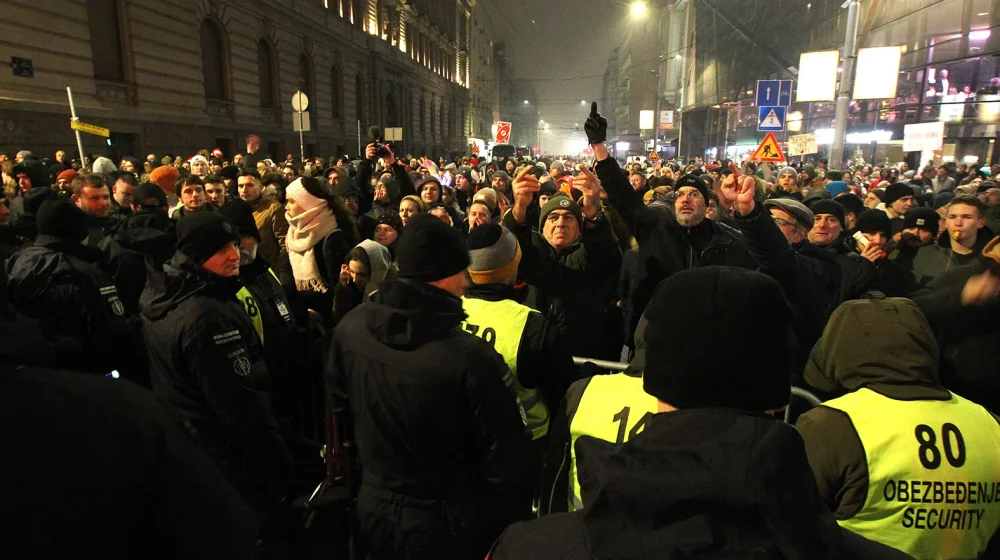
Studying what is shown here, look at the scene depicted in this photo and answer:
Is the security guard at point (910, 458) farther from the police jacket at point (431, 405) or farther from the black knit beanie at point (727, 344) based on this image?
the police jacket at point (431, 405)

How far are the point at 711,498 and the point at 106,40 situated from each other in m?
20.8

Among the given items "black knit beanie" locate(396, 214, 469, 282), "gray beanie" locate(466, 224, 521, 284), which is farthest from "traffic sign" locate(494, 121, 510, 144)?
"black knit beanie" locate(396, 214, 469, 282)

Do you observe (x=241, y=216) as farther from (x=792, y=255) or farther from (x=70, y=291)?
(x=792, y=255)

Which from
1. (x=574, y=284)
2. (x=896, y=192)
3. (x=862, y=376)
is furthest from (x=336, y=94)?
(x=862, y=376)

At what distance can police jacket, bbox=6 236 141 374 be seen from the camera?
3602mm

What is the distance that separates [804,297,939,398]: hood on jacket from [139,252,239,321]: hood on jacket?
2.83 meters

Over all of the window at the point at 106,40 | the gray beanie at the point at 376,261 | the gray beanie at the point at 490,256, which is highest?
the window at the point at 106,40

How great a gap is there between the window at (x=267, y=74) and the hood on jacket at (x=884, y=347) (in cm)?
2696

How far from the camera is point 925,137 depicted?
17.1 meters

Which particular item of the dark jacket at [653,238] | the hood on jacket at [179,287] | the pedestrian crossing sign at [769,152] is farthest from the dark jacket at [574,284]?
the pedestrian crossing sign at [769,152]

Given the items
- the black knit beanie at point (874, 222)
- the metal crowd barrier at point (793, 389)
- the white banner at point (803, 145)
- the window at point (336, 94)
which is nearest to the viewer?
the metal crowd barrier at point (793, 389)

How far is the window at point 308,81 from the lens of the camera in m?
29.0

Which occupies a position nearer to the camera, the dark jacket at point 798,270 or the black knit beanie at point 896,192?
the dark jacket at point 798,270

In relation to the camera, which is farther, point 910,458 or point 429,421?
point 429,421
